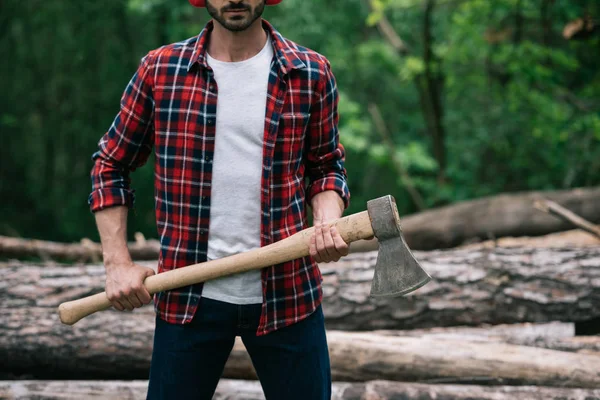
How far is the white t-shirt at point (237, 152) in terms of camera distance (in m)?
1.85

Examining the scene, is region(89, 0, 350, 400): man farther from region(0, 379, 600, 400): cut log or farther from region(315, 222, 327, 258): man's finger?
region(0, 379, 600, 400): cut log

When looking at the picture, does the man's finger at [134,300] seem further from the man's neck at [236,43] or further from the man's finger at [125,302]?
the man's neck at [236,43]

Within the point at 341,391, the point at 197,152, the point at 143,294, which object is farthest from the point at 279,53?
the point at 341,391

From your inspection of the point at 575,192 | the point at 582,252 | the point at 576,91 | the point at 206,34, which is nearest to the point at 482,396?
the point at 582,252

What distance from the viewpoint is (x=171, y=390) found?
1.92 m

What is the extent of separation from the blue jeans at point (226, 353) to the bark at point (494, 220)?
4.24 metres

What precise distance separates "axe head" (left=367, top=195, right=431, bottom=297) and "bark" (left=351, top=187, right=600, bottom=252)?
4282mm

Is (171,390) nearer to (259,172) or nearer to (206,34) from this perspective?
(259,172)

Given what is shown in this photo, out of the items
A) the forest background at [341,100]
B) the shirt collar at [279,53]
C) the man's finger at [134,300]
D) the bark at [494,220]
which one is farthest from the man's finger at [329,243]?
the forest background at [341,100]

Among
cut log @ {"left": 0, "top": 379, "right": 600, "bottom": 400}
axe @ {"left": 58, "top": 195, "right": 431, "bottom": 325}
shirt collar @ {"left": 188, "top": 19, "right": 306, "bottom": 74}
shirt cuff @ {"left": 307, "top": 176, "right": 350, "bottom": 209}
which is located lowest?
cut log @ {"left": 0, "top": 379, "right": 600, "bottom": 400}

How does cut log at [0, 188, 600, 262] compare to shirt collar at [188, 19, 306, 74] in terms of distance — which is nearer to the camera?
shirt collar at [188, 19, 306, 74]

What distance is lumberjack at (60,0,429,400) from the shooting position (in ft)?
6.06

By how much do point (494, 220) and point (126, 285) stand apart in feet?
16.6

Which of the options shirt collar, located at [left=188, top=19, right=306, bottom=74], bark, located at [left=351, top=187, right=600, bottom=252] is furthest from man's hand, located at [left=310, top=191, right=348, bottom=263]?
bark, located at [left=351, top=187, right=600, bottom=252]
